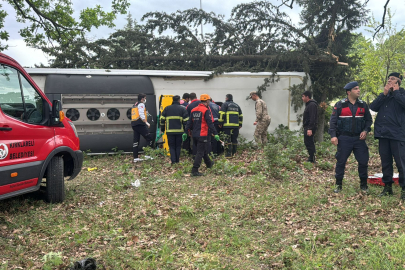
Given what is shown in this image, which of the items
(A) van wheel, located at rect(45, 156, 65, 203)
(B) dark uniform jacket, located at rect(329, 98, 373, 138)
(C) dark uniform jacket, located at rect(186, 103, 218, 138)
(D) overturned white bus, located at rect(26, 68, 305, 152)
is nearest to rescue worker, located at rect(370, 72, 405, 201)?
(B) dark uniform jacket, located at rect(329, 98, 373, 138)

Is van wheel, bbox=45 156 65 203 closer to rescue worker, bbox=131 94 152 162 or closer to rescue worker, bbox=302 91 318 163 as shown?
rescue worker, bbox=131 94 152 162

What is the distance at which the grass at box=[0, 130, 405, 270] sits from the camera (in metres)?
4.12

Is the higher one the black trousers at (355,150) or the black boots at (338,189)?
the black trousers at (355,150)

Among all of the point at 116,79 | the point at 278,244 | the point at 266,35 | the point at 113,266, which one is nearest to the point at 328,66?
the point at 266,35

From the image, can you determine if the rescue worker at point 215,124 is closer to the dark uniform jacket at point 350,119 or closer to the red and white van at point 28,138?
the dark uniform jacket at point 350,119

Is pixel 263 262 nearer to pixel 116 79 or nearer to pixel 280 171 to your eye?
pixel 280 171

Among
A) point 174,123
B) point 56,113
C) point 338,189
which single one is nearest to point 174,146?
point 174,123

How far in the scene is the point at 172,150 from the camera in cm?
984

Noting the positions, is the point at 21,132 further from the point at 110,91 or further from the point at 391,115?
the point at 391,115

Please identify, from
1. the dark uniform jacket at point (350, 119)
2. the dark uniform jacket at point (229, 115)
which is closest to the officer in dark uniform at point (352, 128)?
the dark uniform jacket at point (350, 119)

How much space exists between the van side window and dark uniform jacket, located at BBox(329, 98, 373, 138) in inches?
209

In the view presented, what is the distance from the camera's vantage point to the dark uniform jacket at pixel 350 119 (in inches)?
253

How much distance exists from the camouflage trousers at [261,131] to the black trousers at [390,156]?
17.9 ft

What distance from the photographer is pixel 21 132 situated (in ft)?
18.0
